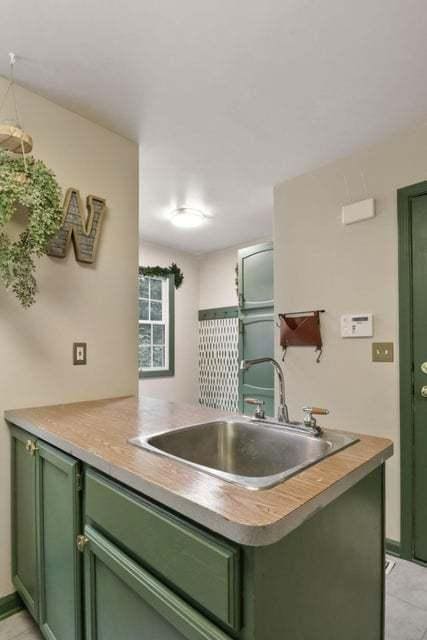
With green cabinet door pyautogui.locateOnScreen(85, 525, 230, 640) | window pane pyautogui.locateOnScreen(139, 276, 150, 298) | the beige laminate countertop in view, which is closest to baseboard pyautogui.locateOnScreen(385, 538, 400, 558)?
the beige laminate countertop

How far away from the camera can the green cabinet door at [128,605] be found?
756 mm

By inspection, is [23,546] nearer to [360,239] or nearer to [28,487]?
[28,487]

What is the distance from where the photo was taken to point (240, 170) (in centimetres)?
257

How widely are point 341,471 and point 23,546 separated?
1.46 metres

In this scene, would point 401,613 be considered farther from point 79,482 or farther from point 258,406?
point 79,482

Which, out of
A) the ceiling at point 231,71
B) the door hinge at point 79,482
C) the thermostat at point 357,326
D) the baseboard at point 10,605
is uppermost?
the ceiling at point 231,71

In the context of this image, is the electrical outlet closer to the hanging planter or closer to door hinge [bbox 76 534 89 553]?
the hanging planter

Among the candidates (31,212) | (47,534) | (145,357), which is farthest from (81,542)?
(145,357)

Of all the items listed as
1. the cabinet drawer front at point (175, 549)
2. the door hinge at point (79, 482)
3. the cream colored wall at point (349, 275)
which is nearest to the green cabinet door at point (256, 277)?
the cream colored wall at point (349, 275)

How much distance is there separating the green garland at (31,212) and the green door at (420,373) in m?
1.89

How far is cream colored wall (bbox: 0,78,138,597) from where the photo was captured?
169 cm

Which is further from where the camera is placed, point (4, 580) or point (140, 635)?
point (4, 580)

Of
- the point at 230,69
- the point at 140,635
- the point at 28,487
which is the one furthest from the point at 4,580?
the point at 230,69

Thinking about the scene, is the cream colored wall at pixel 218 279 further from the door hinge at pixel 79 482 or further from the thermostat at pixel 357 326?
the door hinge at pixel 79 482
